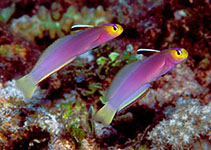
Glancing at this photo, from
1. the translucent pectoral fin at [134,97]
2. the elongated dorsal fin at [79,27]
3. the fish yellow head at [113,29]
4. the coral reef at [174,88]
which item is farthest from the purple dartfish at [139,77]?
the coral reef at [174,88]

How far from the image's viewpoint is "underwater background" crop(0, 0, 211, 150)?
2.79m

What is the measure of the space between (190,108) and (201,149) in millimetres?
629

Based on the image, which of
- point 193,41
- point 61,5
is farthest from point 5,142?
point 61,5

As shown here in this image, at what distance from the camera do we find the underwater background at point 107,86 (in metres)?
2.79

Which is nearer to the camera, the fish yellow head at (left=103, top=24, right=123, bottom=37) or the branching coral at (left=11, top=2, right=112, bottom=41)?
the fish yellow head at (left=103, top=24, right=123, bottom=37)

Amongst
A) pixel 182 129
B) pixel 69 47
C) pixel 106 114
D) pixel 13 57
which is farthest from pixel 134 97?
pixel 13 57

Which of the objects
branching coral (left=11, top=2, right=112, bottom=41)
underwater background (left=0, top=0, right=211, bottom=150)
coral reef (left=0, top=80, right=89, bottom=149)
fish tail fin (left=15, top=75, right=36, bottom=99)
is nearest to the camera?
fish tail fin (left=15, top=75, right=36, bottom=99)

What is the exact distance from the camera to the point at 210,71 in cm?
442

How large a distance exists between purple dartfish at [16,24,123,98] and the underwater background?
1.06m

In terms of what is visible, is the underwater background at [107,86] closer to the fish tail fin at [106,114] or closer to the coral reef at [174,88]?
the coral reef at [174,88]

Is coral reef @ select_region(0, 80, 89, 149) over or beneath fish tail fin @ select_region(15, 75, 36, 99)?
beneath

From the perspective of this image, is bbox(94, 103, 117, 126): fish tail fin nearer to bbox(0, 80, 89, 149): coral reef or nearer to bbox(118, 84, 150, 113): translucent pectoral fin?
bbox(118, 84, 150, 113): translucent pectoral fin

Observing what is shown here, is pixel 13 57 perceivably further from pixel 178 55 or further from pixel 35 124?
pixel 178 55

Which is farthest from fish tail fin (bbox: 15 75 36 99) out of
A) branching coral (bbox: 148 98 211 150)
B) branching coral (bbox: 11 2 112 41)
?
branching coral (bbox: 11 2 112 41)
